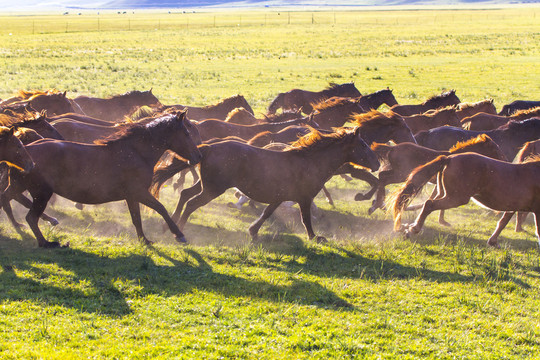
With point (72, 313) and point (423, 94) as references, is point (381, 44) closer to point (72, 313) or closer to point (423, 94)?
point (423, 94)

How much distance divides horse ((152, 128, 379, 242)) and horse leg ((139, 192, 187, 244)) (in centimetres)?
62

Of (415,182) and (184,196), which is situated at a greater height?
(415,182)

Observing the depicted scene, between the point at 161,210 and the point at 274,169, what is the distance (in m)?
1.86

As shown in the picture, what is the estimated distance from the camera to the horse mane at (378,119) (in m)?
11.6

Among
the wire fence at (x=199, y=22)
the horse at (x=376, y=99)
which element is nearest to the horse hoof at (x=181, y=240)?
the horse at (x=376, y=99)

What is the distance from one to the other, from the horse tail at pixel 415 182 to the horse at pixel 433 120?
4.55 meters

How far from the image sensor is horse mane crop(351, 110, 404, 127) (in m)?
11.6

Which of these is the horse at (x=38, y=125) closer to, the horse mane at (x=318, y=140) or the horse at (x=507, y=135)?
the horse mane at (x=318, y=140)

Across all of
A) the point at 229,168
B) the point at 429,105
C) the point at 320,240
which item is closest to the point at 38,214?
the point at 229,168

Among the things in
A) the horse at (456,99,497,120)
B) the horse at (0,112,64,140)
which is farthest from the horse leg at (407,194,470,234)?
the horse at (456,99,497,120)

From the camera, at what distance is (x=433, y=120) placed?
13.4 metres

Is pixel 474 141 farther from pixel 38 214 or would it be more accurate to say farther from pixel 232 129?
pixel 38 214

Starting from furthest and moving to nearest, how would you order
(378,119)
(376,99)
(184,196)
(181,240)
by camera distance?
(376,99)
(378,119)
(184,196)
(181,240)

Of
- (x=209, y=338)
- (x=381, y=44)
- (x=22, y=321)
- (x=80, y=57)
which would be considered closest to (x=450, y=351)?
(x=209, y=338)
